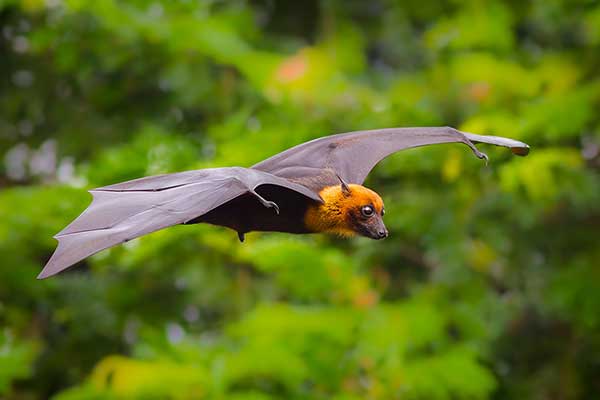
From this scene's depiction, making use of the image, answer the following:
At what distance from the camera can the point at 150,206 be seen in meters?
2.10

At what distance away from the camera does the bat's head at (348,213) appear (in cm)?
231

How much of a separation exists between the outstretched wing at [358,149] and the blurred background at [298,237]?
1.68 m

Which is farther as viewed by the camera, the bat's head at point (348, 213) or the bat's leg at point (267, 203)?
the bat's head at point (348, 213)

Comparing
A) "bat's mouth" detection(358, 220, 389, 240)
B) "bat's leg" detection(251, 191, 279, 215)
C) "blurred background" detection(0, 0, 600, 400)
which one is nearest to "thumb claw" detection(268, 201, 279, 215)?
"bat's leg" detection(251, 191, 279, 215)

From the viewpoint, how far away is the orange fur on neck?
2312mm

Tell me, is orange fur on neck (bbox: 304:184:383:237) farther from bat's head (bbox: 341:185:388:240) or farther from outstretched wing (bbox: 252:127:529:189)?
outstretched wing (bbox: 252:127:529:189)

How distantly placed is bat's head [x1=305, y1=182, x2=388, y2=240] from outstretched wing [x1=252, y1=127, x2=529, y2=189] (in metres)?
0.13

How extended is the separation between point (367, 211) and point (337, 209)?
2.8 inches

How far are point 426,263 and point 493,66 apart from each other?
149cm

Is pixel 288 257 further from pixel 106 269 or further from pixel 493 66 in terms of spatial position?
pixel 106 269

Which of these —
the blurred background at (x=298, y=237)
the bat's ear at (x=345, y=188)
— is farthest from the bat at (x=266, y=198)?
the blurred background at (x=298, y=237)

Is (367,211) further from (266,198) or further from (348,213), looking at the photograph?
(266,198)

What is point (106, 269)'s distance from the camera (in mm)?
8023

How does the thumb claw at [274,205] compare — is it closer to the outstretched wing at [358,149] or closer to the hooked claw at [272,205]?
the hooked claw at [272,205]
